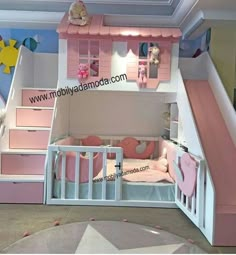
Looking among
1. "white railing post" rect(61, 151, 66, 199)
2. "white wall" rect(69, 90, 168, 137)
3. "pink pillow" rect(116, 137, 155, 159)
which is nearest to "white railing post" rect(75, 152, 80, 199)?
"white railing post" rect(61, 151, 66, 199)

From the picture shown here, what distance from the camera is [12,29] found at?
4.83 metres

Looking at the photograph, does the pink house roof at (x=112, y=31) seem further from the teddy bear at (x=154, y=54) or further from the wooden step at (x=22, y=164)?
the wooden step at (x=22, y=164)

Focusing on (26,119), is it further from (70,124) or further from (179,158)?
(179,158)

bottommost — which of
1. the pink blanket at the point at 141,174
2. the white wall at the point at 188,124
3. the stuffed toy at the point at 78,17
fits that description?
the pink blanket at the point at 141,174

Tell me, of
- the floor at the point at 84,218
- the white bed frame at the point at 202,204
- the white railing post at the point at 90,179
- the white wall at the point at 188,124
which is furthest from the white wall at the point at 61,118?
the white bed frame at the point at 202,204

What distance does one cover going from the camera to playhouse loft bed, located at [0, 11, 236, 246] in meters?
3.17

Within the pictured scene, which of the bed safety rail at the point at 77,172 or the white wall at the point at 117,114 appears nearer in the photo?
the bed safety rail at the point at 77,172

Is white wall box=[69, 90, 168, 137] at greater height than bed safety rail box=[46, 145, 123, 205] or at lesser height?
greater

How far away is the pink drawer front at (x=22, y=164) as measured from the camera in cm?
364

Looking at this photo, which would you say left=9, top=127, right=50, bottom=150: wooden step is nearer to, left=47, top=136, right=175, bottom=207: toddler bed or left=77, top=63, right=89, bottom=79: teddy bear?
left=47, top=136, right=175, bottom=207: toddler bed

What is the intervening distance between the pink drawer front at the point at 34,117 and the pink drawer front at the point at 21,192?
85cm

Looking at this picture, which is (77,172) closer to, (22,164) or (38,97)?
(22,164)

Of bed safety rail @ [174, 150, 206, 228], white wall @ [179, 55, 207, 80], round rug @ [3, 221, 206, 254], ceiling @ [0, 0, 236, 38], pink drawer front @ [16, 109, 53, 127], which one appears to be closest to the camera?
round rug @ [3, 221, 206, 254]

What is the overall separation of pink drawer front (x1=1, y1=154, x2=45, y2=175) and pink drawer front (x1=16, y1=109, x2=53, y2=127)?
1.70ft
